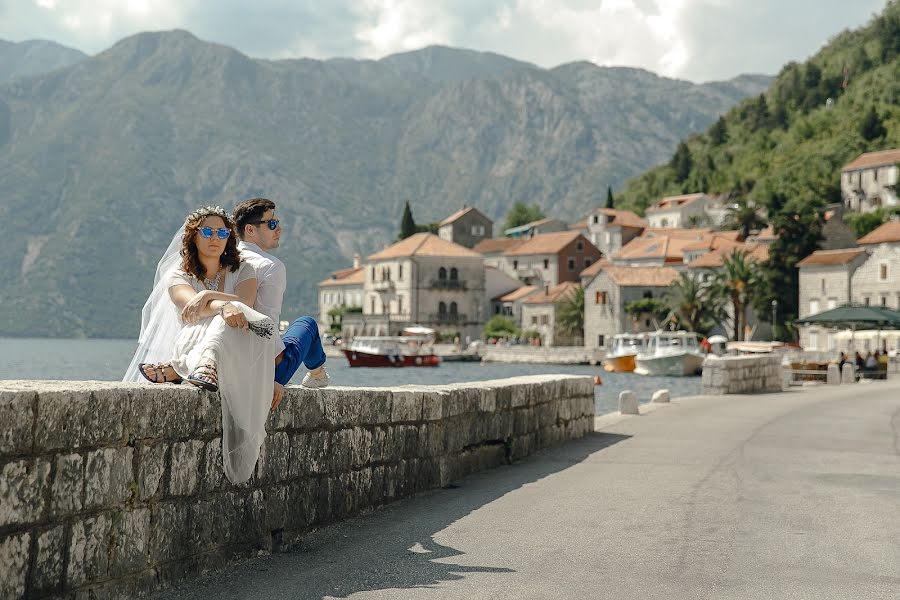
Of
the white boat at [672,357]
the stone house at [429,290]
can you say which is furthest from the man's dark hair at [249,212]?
the stone house at [429,290]

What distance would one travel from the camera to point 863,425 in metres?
19.8

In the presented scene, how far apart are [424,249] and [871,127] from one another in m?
58.0

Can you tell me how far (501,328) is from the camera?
126875 mm

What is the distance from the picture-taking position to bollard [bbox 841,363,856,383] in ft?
140

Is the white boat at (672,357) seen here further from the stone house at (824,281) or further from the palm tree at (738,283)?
the palm tree at (738,283)

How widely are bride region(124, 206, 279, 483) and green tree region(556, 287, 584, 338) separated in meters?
109

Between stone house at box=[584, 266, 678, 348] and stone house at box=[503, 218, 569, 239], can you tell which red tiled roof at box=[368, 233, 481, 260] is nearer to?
stone house at box=[584, 266, 678, 348]

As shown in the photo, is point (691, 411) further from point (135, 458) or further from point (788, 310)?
point (788, 310)

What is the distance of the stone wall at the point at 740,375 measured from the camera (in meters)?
30.4

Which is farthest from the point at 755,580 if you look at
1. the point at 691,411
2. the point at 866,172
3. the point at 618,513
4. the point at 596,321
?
the point at 866,172

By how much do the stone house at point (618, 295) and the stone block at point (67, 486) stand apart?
102 m

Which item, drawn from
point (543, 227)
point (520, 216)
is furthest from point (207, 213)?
point (520, 216)

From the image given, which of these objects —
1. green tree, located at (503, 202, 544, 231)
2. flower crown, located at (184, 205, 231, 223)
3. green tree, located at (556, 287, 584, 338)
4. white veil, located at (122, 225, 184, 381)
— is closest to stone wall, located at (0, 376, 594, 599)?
white veil, located at (122, 225, 184, 381)

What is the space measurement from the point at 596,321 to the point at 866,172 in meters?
38.6
